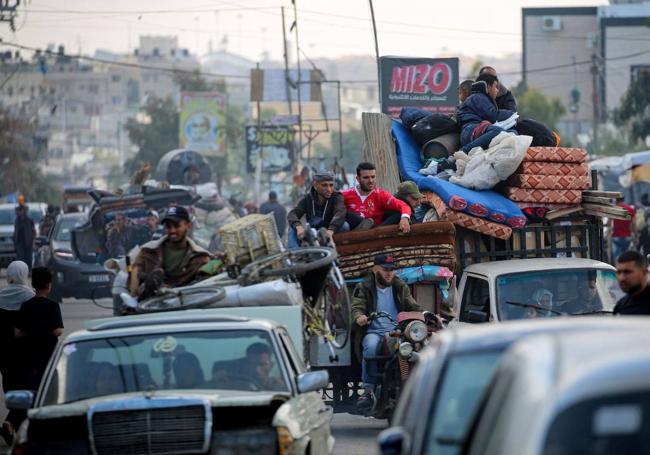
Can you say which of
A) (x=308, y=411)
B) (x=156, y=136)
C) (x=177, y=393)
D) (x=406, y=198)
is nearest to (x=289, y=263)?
(x=308, y=411)

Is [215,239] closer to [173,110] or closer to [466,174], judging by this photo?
[466,174]

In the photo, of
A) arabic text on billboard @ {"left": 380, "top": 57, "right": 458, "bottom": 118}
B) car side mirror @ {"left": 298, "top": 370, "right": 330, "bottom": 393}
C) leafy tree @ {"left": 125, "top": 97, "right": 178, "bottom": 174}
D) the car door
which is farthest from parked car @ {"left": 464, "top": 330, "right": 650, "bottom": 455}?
leafy tree @ {"left": 125, "top": 97, "right": 178, "bottom": 174}

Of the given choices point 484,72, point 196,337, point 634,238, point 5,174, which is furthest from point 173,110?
point 196,337

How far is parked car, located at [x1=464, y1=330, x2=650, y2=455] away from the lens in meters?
4.48

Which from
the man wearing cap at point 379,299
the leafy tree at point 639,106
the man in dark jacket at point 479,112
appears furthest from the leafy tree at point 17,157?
the man wearing cap at point 379,299

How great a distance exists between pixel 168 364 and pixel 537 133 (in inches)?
339

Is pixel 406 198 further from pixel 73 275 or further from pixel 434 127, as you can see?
pixel 73 275

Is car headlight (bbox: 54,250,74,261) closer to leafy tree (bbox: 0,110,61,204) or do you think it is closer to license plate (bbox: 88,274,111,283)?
license plate (bbox: 88,274,111,283)

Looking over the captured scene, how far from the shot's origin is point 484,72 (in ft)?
58.7

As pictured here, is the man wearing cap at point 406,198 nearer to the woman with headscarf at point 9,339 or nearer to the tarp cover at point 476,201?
the tarp cover at point 476,201

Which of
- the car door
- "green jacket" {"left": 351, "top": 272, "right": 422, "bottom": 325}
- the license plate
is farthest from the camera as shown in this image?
the license plate

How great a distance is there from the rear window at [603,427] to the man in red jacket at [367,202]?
10.7 metres

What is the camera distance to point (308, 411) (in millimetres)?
9078

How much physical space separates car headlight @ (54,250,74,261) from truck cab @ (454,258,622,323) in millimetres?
17235
